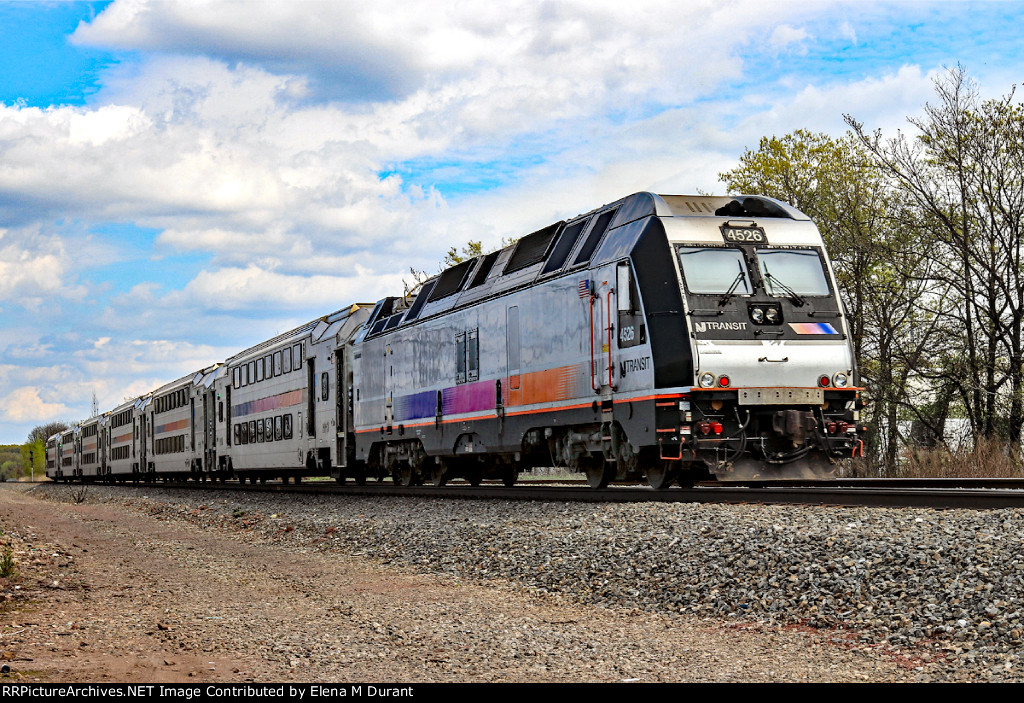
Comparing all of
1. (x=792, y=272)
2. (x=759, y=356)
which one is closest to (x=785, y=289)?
(x=792, y=272)

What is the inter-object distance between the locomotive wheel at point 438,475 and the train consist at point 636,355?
0.11 ft

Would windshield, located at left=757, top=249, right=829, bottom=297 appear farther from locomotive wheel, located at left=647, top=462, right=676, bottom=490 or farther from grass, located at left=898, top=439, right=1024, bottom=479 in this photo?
grass, located at left=898, top=439, right=1024, bottom=479

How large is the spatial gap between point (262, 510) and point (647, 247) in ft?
33.8

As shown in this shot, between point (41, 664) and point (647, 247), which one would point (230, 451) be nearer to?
point (647, 247)

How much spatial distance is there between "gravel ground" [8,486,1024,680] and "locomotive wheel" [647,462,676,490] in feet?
4.11

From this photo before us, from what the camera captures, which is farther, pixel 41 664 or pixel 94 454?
pixel 94 454

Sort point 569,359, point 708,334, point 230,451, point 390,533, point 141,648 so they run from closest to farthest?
point 141,648 < point 708,334 < point 390,533 < point 569,359 < point 230,451

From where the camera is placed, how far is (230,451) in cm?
3419

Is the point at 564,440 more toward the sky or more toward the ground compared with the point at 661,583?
more toward the sky

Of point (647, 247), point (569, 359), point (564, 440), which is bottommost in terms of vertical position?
point (564, 440)

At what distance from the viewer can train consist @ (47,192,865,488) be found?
12688mm

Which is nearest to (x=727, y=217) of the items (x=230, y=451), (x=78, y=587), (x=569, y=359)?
(x=569, y=359)

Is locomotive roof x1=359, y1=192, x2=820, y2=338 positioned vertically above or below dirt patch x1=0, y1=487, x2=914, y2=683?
above

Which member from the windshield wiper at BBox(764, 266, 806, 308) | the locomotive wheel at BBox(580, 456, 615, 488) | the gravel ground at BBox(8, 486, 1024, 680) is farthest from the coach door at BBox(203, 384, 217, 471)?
the windshield wiper at BBox(764, 266, 806, 308)
